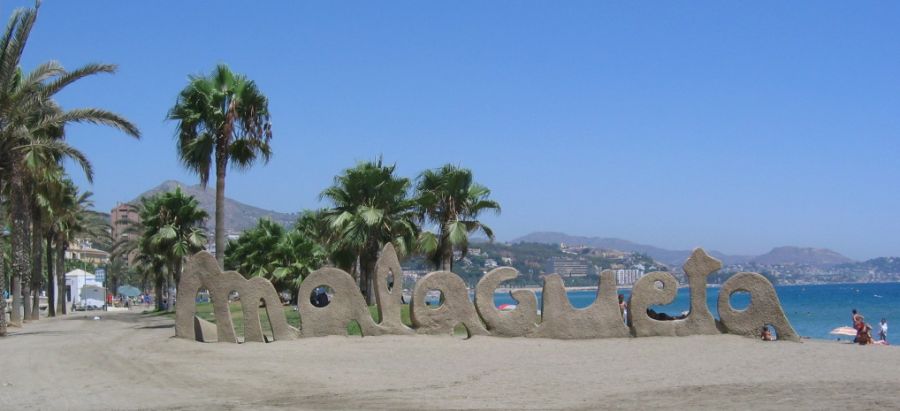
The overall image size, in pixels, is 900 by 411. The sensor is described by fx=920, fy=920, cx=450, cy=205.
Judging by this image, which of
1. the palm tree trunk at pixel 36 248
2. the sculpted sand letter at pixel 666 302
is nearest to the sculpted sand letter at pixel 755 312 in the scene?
the sculpted sand letter at pixel 666 302

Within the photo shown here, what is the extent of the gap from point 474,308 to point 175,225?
71.8ft

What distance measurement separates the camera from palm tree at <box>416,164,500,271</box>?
29703mm

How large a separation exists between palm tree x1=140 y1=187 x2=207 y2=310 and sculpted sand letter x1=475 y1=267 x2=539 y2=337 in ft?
68.4

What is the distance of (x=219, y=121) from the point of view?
27172 millimetres

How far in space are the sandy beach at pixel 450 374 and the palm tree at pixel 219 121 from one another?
6.96 metres

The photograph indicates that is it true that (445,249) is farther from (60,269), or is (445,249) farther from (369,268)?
(60,269)

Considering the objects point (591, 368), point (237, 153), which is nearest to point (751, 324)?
point (591, 368)

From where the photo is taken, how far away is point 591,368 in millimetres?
16734

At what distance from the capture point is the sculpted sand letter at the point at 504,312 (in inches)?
843

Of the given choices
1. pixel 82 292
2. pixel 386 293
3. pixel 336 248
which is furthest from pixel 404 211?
pixel 82 292

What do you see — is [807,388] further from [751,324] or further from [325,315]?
[325,315]

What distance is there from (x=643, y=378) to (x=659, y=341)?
544 cm

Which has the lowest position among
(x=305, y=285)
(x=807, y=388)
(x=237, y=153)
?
(x=807, y=388)

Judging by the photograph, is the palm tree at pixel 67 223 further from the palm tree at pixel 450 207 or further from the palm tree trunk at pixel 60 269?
the palm tree at pixel 450 207
